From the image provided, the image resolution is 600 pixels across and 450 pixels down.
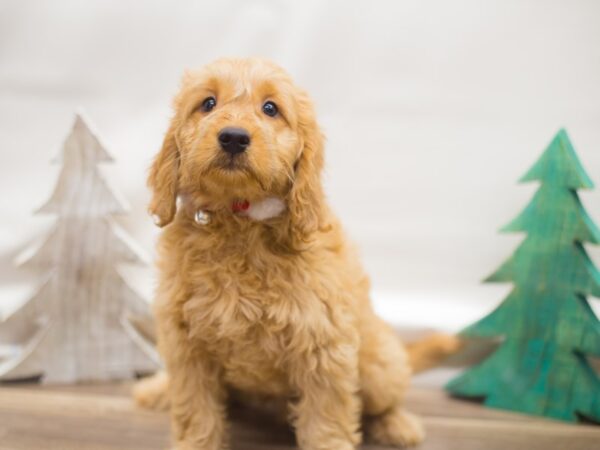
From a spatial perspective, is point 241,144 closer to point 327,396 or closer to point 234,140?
point 234,140

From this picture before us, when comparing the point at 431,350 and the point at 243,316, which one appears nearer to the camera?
the point at 243,316

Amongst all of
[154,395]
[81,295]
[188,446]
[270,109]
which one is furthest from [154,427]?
[270,109]

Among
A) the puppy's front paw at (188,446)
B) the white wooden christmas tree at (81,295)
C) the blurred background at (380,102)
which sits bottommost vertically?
the puppy's front paw at (188,446)

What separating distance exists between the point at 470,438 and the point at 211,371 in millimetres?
907

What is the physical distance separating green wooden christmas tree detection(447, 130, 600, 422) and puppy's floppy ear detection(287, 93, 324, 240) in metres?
0.93

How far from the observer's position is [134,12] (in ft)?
8.78

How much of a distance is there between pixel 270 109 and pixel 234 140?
20 cm

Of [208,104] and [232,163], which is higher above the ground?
[208,104]

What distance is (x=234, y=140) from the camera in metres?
1.61

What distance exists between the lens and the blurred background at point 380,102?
8.45ft

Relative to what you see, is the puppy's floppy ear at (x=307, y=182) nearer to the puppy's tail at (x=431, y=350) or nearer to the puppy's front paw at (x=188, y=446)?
the puppy's front paw at (x=188, y=446)

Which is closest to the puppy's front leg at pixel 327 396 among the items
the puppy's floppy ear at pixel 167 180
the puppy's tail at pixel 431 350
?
the puppy's floppy ear at pixel 167 180

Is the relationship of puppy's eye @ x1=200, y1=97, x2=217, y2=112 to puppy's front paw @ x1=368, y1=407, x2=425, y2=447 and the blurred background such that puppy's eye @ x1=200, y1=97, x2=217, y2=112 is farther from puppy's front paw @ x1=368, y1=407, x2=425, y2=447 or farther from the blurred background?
puppy's front paw @ x1=368, y1=407, x2=425, y2=447

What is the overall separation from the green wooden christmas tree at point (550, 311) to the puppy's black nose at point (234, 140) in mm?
1182
